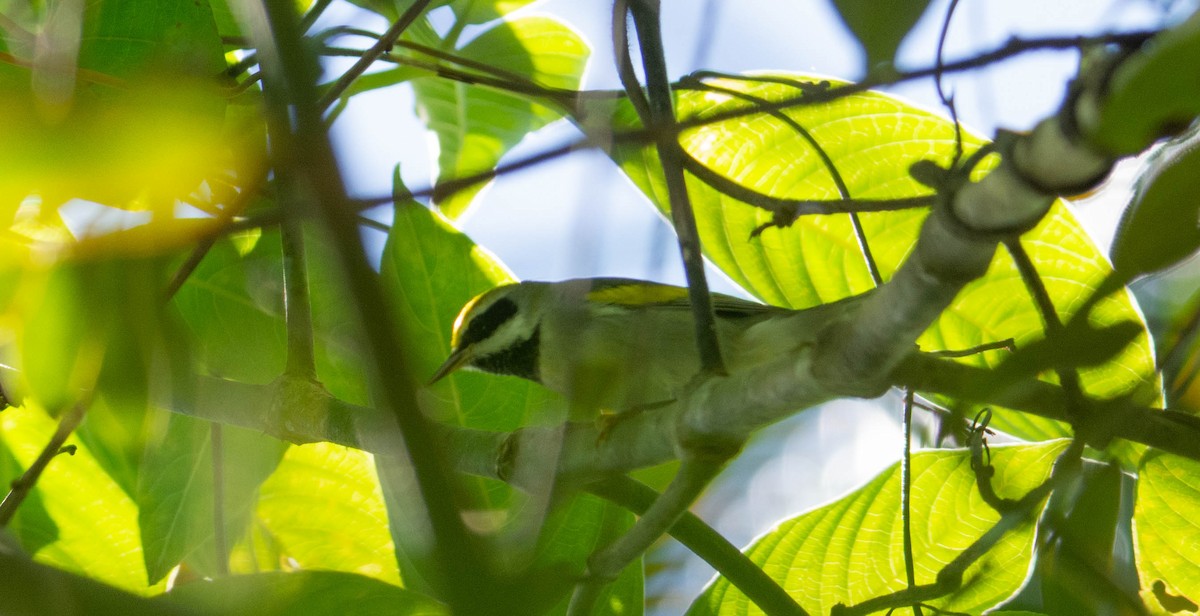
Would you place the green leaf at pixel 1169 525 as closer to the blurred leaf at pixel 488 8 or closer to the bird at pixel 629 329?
the bird at pixel 629 329

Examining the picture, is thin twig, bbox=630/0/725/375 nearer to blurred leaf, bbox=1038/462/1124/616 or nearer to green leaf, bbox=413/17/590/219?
blurred leaf, bbox=1038/462/1124/616

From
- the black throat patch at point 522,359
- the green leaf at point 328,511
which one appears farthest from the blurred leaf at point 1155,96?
the black throat patch at point 522,359

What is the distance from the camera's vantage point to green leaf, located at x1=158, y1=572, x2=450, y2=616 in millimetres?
1186

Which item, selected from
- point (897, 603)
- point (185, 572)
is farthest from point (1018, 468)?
point (185, 572)

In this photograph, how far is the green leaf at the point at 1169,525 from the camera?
1617mm

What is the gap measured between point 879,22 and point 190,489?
5.53 ft

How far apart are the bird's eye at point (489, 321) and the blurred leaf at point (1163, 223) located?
6.51 feet

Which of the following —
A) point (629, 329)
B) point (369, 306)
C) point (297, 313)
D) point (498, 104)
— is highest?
point (498, 104)

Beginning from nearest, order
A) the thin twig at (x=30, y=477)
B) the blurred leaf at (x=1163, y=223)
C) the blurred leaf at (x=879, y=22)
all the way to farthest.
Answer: the blurred leaf at (x=1163, y=223) → the blurred leaf at (x=879, y=22) → the thin twig at (x=30, y=477)

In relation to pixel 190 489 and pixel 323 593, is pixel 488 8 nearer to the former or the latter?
pixel 190 489

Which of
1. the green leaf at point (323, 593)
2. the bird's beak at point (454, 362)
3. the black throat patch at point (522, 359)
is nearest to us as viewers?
the green leaf at point (323, 593)

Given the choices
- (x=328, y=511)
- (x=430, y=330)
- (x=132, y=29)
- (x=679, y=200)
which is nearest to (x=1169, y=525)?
(x=679, y=200)

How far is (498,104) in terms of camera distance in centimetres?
263

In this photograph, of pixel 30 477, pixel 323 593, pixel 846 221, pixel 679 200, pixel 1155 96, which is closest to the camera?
pixel 1155 96
